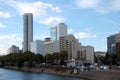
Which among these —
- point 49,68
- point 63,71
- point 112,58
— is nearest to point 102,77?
point 63,71

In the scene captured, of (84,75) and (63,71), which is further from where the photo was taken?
(63,71)

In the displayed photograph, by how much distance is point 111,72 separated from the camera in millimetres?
84812

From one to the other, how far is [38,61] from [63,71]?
2945 inches

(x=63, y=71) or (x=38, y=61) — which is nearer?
(x=63, y=71)

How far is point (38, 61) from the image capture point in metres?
198

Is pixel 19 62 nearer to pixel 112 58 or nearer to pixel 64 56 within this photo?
pixel 64 56

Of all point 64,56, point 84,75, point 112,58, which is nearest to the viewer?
point 84,75

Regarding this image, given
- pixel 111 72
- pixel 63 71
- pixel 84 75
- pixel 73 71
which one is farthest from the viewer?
pixel 63 71

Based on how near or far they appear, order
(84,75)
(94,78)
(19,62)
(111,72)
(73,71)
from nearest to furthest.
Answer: (111,72) → (94,78) → (84,75) → (73,71) → (19,62)

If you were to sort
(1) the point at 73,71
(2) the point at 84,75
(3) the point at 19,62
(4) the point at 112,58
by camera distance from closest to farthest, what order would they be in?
(2) the point at 84,75 → (1) the point at 73,71 → (4) the point at 112,58 → (3) the point at 19,62

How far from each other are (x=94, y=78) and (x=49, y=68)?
54.5 meters

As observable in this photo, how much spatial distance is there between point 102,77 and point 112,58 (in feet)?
229

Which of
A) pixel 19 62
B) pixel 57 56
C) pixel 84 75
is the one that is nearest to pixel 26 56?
pixel 19 62

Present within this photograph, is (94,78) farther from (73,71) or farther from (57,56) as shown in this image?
(57,56)
